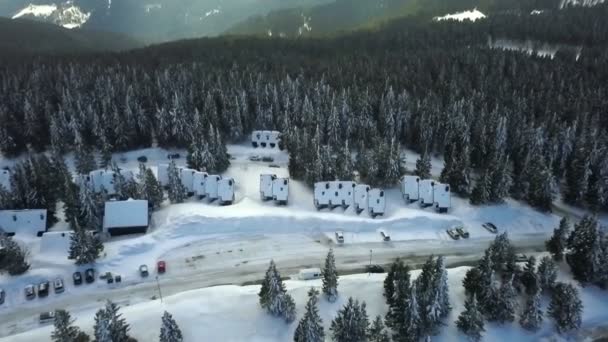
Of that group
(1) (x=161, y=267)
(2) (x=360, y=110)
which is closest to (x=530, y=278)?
(1) (x=161, y=267)

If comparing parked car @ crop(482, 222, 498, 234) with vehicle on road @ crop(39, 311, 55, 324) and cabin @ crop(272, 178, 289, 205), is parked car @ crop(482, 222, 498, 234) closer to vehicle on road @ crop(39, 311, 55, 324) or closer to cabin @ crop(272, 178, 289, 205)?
cabin @ crop(272, 178, 289, 205)

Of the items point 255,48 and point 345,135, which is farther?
point 255,48

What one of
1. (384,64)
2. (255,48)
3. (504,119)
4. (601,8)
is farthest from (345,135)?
(601,8)

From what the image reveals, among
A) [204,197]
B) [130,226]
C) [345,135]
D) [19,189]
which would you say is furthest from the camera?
[345,135]

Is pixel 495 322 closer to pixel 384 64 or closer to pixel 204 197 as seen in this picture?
pixel 204 197

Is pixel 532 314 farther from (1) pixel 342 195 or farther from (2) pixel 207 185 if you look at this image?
(2) pixel 207 185
